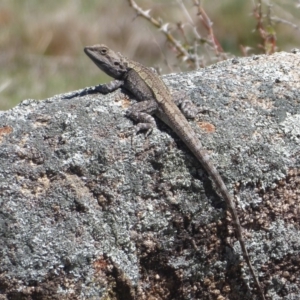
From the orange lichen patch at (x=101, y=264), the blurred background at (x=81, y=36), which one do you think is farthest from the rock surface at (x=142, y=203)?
the blurred background at (x=81, y=36)

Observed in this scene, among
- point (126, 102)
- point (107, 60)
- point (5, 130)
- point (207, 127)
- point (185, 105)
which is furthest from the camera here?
point (107, 60)

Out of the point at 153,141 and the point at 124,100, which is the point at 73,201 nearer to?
the point at 153,141

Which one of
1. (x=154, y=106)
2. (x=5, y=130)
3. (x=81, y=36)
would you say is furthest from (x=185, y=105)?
(x=81, y=36)

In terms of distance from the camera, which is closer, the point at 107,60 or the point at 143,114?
the point at 143,114

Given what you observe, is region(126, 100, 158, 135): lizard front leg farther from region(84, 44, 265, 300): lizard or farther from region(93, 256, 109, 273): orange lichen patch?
region(93, 256, 109, 273): orange lichen patch

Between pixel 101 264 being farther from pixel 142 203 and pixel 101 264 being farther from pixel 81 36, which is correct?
pixel 81 36

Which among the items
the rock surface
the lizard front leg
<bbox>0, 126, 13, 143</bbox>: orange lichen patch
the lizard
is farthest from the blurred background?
the rock surface

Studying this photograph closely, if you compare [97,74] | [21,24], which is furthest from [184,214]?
[21,24]
